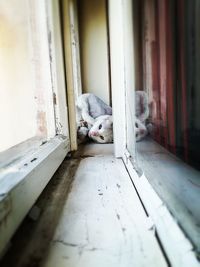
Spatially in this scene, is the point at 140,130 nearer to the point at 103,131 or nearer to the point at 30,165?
the point at 30,165

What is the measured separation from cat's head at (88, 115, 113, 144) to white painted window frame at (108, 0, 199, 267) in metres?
0.43

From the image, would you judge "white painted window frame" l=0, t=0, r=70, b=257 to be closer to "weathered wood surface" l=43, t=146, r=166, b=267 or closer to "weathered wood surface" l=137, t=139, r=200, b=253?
"weathered wood surface" l=43, t=146, r=166, b=267

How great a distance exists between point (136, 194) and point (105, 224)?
24 centimetres

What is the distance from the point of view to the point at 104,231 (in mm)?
555

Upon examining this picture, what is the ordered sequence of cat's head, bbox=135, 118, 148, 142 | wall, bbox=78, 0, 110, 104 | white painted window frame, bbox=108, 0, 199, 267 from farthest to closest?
1. wall, bbox=78, 0, 110, 104
2. cat's head, bbox=135, 118, 148, 142
3. white painted window frame, bbox=108, 0, 199, 267

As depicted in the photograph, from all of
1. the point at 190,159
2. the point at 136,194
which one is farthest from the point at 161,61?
the point at 136,194

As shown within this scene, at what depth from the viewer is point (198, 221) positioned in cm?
42

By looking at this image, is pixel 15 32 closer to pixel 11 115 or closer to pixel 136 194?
pixel 11 115

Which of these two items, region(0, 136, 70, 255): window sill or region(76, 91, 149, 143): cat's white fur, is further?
region(76, 91, 149, 143): cat's white fur

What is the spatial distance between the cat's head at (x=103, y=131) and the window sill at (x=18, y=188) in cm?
108

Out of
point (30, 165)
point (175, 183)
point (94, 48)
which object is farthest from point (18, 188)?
point (94, 48)

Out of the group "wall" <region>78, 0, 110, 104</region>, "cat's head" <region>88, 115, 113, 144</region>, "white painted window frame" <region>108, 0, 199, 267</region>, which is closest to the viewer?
"white painted window frame" <region>108, 0, 199, 267</region>

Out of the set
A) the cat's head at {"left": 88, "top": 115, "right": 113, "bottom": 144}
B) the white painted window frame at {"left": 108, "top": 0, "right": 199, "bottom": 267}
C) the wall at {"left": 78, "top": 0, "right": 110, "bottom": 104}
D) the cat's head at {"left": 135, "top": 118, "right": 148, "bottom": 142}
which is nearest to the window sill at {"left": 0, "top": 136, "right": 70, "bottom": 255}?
the white painted window frame at {"left": 108, "top": 0, "right": 199, "bottom": 267}

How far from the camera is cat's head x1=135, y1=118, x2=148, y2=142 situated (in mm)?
978
